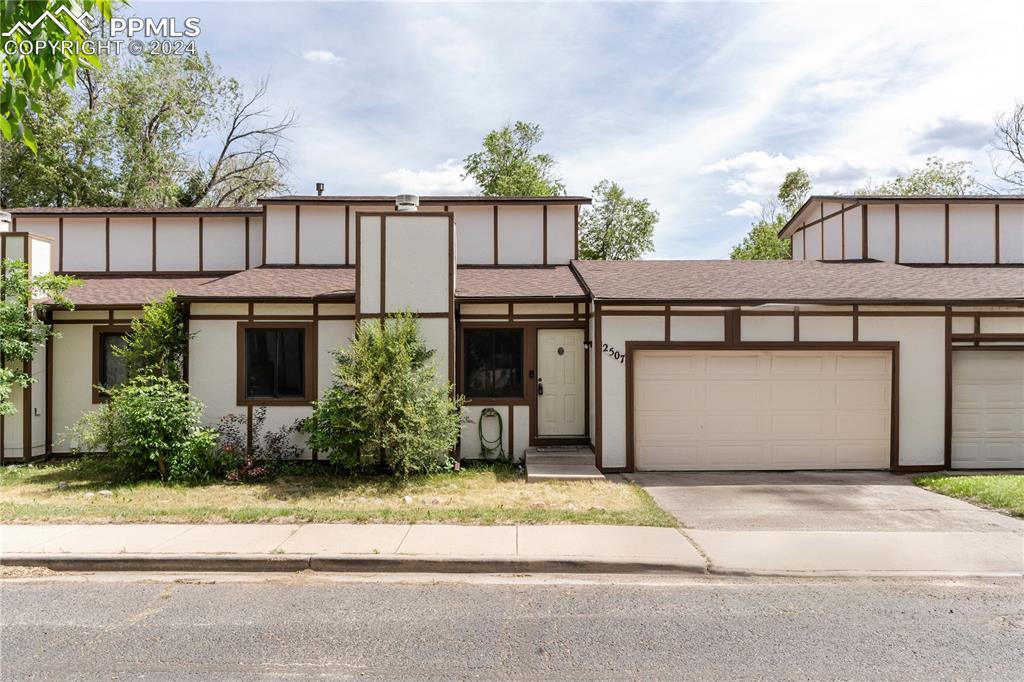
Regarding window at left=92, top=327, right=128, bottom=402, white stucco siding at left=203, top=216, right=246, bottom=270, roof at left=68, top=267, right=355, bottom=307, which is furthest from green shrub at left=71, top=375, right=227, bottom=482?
white stucco siding at left=203, top=216, right=246, bottom=270

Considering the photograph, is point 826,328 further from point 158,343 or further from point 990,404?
point 158,343

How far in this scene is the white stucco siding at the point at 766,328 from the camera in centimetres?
1088

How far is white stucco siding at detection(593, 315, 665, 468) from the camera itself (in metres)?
10.7

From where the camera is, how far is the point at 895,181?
108 ft

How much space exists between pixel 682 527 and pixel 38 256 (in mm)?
13434

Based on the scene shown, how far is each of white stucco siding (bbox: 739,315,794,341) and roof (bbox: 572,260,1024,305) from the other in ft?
1.36

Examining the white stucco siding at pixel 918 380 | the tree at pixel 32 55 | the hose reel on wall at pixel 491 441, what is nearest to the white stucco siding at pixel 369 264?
the hose reel on wall at pixel 491 441

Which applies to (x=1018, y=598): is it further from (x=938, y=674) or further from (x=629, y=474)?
(x=629, y=474)

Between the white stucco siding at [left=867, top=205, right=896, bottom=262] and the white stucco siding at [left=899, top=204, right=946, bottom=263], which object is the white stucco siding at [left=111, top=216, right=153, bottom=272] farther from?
the white stucco siding at [left=899, top=204, right=946, bottom=263]

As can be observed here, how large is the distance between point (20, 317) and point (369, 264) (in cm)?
683

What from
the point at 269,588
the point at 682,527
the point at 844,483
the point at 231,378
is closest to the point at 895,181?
the point at 844,483

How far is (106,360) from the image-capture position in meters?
12.1

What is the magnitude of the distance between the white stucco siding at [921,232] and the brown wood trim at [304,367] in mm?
15386

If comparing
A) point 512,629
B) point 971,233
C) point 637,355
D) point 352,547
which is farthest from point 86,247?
point 971,233
